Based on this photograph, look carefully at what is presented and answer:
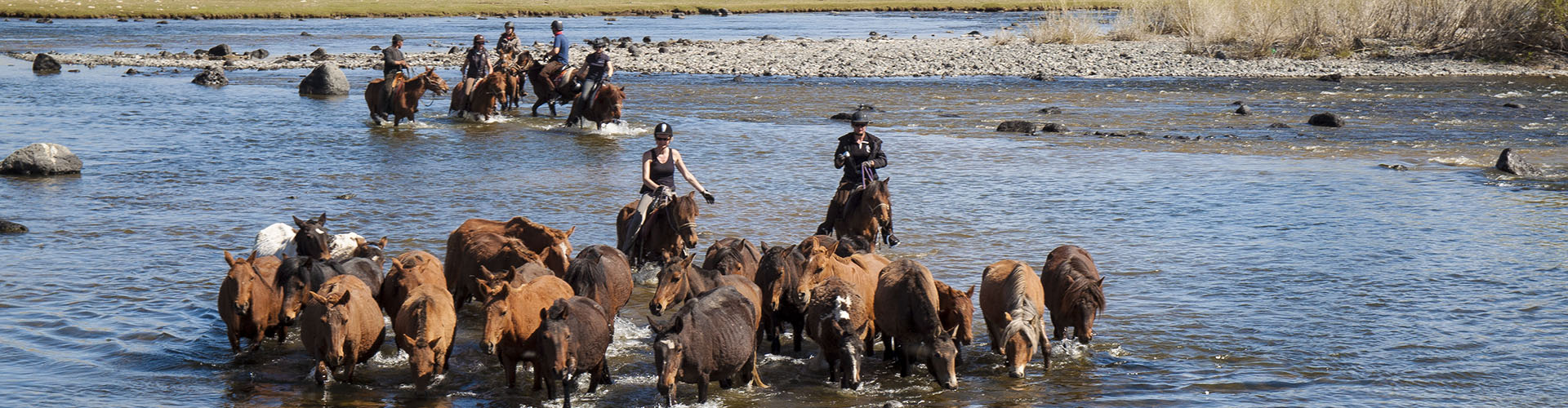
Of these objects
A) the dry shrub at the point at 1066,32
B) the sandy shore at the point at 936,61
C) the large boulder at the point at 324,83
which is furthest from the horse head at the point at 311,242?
the dry shrub at the point at 1066,32

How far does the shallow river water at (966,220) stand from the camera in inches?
365

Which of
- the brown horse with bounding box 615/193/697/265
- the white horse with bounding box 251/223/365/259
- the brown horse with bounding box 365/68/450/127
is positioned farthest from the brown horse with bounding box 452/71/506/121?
the brown horse with bounding box 615/193/697/265

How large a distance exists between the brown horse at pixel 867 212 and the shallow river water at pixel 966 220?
A: 818mm

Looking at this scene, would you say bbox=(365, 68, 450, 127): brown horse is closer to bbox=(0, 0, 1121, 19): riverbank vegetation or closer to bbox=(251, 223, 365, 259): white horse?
bbox=(251, 223, 365, 259): white horse

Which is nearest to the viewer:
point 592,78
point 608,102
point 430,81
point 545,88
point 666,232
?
point 666,232

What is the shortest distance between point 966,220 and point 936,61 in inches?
1044

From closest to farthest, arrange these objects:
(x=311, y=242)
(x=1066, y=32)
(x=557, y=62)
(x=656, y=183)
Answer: (x=311, y=242)
(x=656, y=183)
(x=557, y=62)
(x=1066, y=32)

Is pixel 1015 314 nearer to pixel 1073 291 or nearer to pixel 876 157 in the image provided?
pixel 1073 291

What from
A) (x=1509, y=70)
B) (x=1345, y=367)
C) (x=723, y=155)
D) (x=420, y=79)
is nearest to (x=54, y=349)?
(x=1345, y=367)

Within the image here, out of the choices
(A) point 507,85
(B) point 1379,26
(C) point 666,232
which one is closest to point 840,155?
(C) point 666,232

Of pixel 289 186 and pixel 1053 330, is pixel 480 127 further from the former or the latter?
pixel 1053 330

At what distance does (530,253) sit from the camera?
422 inches

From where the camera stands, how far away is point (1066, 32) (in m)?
45.6

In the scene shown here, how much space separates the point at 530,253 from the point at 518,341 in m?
2.22
